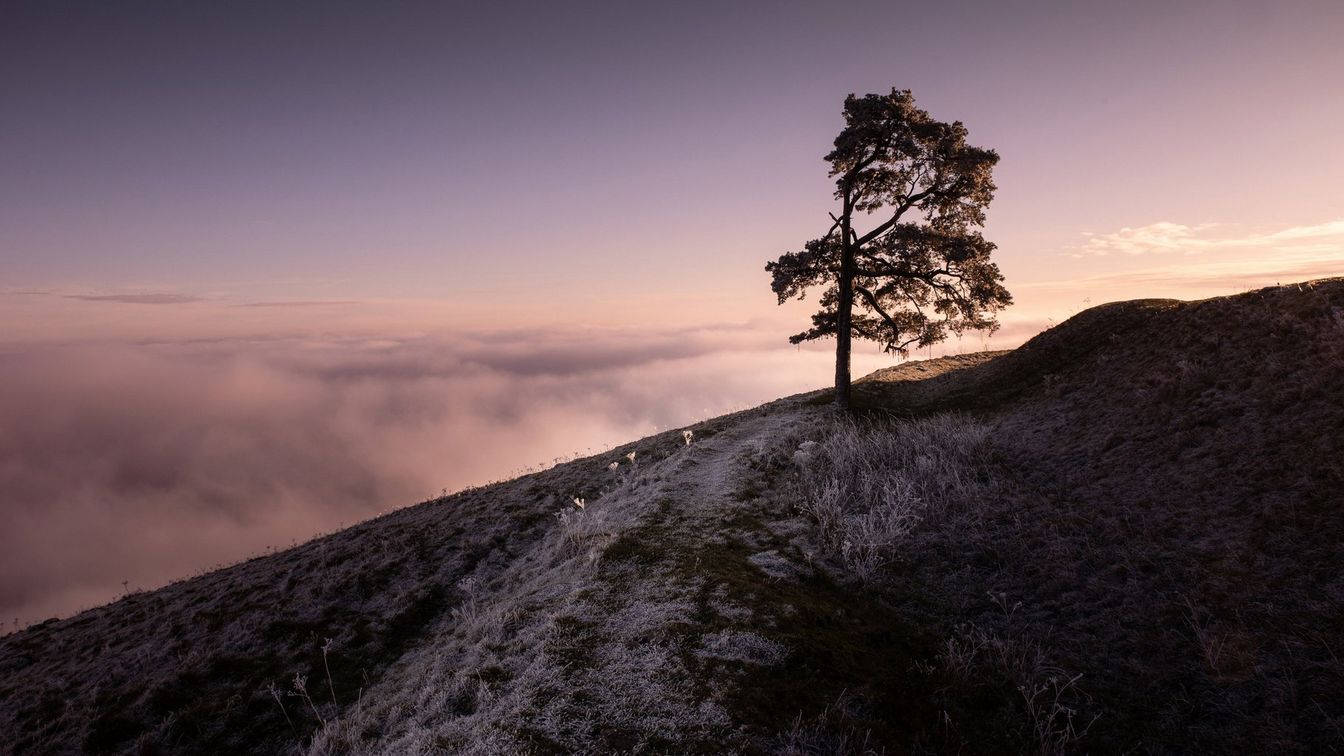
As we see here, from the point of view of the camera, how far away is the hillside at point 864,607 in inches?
218

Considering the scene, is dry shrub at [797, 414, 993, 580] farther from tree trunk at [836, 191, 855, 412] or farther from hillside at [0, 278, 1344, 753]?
tree trunk at [836, 191, 855, 412]

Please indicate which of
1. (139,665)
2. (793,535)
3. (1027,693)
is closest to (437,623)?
(139,665)

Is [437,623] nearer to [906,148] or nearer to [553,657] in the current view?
[553,657]

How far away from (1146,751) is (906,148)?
1808cm

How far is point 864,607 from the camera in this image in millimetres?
7770

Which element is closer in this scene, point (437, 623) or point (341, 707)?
point (341, 707)

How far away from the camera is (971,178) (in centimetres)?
1853

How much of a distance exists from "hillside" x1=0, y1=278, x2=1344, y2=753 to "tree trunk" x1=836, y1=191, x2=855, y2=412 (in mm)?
5474

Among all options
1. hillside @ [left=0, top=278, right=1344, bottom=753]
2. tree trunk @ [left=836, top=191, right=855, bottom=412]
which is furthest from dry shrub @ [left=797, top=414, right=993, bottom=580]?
tree trunk @ [left=836, top=191, right=855, bottom=412]

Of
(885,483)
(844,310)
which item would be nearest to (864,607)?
(885,483)

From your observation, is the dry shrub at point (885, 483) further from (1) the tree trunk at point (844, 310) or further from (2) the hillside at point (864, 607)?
(1) the tree trunk at point (844, 310)

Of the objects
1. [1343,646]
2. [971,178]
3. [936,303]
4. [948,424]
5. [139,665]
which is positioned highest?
[971,178]

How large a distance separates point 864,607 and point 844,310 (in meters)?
15.5

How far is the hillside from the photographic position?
5.54 m
